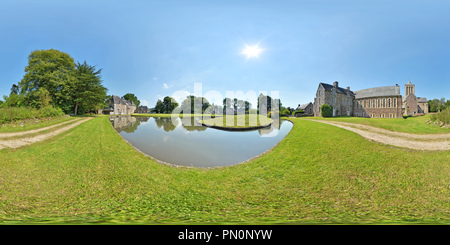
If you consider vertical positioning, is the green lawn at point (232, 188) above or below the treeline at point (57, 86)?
below

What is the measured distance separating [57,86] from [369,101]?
53506 millimetres

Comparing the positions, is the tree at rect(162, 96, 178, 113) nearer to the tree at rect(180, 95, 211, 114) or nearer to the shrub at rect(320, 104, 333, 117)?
the tree at rect(180, 95, 211, 114)

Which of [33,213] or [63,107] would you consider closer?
[33,213]

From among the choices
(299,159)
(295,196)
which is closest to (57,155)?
(295,196)

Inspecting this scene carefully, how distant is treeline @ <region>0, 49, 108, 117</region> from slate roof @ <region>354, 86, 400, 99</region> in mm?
50917

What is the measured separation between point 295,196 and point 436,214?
2167 mm

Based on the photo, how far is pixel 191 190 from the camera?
366 centimetres

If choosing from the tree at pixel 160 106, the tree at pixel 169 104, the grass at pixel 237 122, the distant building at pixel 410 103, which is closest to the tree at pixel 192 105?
the tree at pixel 169 104

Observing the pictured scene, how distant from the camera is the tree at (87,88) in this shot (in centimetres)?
2479

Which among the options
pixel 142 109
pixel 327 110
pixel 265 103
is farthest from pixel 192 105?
pixel 327 110

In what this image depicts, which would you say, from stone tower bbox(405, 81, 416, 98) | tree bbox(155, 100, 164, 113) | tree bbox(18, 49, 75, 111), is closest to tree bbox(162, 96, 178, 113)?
tree bbox(155, 100, 164, 113)

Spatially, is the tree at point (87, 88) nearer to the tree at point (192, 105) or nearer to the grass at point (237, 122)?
the grass at point (237, 122)

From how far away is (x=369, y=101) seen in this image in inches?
1289
